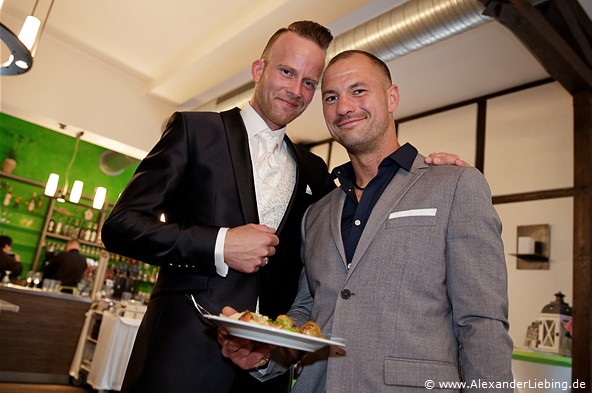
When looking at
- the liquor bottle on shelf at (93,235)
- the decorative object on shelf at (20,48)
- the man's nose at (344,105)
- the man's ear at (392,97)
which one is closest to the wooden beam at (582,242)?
the man's ear at (392,97)

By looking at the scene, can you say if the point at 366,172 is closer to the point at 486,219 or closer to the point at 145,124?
the point at 486,219

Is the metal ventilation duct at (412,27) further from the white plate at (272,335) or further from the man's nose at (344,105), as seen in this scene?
the white plate at (272,335)

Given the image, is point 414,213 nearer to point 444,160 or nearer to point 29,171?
point 444,160

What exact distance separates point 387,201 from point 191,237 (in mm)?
616

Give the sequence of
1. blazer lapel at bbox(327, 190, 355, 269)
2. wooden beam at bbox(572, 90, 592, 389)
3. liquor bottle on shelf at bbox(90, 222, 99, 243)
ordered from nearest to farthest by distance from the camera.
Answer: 1. blazer lapel at bbox(327, 190, 355, 269)
2. wooden beam at bbox(572, 90, 592, 389)
3. liquor bottle on shelf at bbox(90, 222, 99, 243)

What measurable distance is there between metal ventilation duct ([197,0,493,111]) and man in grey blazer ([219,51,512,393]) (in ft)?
7.93

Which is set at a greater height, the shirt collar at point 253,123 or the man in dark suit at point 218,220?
the shirt collar at point 253,123

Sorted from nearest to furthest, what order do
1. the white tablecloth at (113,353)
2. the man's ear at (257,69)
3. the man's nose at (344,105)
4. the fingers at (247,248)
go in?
the fingers at (247,248) → the man's nose at (344,105) → the man's ear at (257,69) → the white tablecloth at (113,353)

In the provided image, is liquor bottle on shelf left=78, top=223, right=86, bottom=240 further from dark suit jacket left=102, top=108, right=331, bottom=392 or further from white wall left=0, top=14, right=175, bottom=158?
A: dark suit jacket left=102, top=108, right=331, bottom=392

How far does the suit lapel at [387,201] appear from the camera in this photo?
1429 millimetres

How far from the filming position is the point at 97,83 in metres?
7.06

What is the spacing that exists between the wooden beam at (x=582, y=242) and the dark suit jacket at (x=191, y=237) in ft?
10.6

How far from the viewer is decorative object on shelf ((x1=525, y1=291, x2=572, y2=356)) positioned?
13.9 feet

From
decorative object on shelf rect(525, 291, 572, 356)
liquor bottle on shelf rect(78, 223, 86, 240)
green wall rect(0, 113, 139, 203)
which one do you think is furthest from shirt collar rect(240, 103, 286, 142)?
green wall rect(0, 113, 139, 203)
